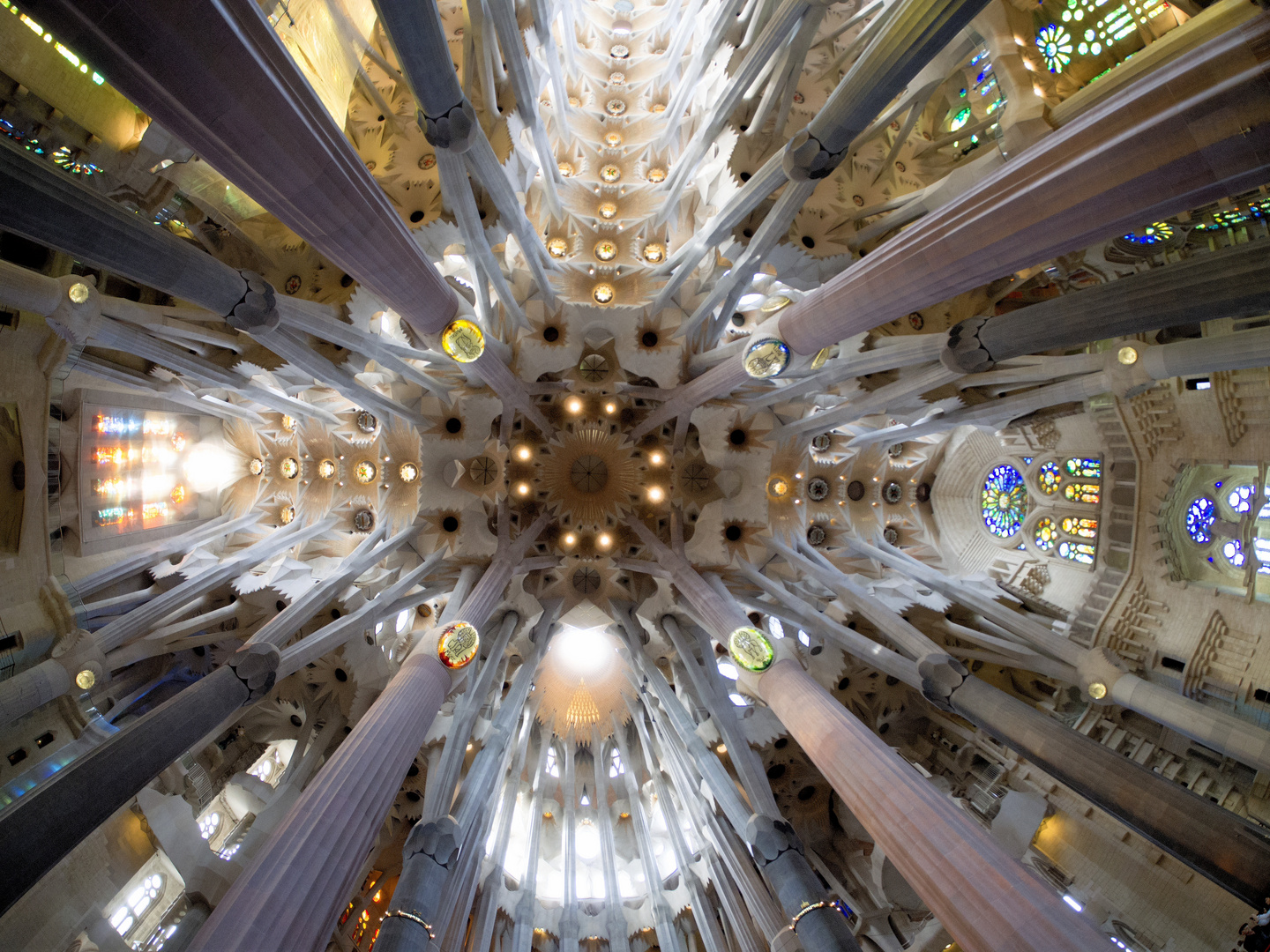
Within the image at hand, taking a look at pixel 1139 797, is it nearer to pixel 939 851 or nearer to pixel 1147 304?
pixel 939 851

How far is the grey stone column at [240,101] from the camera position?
461cm

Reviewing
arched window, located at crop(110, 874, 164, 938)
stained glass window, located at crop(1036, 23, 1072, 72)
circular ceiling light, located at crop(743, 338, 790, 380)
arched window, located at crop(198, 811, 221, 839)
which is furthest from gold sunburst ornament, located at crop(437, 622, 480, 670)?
stained glass window, located at crop(1036, 23, 1072, 72)

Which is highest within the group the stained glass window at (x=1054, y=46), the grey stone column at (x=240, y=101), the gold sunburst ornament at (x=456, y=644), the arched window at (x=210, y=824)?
the stained glass window at (x=1054, y=46)

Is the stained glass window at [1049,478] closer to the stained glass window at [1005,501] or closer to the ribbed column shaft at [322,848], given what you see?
the stained glass window at [1005,501]

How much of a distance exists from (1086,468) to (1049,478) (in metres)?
1.24

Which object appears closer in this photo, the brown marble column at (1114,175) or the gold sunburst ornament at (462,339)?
the brown marble column at (1114,175)

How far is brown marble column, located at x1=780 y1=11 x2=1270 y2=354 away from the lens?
464 cm

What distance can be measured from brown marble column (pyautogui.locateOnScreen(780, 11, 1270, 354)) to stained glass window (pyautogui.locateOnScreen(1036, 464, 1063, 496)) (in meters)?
11.3

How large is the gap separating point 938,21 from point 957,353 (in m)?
4.62

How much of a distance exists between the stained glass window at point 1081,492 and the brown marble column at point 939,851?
10301 millimetres

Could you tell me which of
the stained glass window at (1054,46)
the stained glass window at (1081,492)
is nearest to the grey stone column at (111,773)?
the stained glass window at (1054,46)

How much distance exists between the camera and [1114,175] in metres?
5.48

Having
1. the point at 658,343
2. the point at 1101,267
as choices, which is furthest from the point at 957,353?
the point at 658,343

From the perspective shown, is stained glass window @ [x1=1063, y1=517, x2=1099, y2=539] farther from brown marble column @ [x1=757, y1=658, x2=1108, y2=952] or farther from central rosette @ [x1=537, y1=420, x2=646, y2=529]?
central rosette @ [x1=537, y1=420, x2=646, y2=529]
